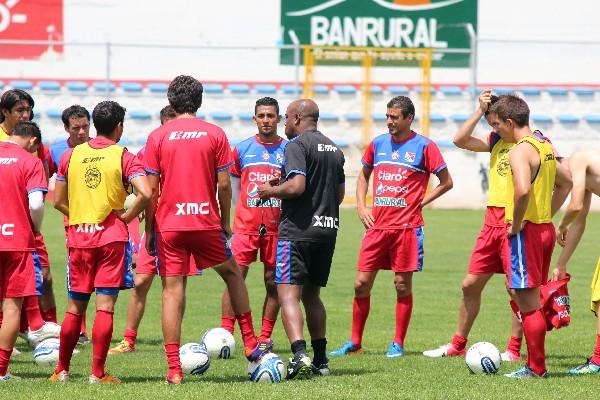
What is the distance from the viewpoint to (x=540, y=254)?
845 cm

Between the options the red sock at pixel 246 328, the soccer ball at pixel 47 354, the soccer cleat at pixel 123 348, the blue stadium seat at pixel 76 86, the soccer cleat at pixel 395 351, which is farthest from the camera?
the blue stadium seat at pixel 76 86

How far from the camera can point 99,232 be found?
8219 millimetres

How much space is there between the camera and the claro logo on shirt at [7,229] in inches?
331

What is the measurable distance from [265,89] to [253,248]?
65.8ft

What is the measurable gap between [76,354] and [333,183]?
2.99 meters

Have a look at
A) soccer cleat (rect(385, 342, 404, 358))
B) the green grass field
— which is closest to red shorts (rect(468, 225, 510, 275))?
the green grass field

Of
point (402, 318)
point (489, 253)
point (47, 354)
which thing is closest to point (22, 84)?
point (402, 318)

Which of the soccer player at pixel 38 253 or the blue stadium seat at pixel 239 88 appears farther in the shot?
the blue stadium seat at pixel 239 88

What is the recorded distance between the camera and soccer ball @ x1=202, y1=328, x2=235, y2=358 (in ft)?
32.5

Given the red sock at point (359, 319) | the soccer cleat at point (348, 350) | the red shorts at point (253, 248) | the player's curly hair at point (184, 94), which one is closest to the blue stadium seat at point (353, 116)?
the red shorts at point (253, 248)

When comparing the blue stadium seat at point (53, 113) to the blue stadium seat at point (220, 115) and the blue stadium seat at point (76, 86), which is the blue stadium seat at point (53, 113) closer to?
the blue stadium seat at point (76, 86)

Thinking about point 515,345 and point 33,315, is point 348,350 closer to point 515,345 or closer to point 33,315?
point 515,345

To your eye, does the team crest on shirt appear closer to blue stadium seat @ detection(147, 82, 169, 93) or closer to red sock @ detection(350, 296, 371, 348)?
red sock @ detection(350, 296, 371, 348)

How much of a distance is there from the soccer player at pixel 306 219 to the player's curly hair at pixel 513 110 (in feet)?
4.28
